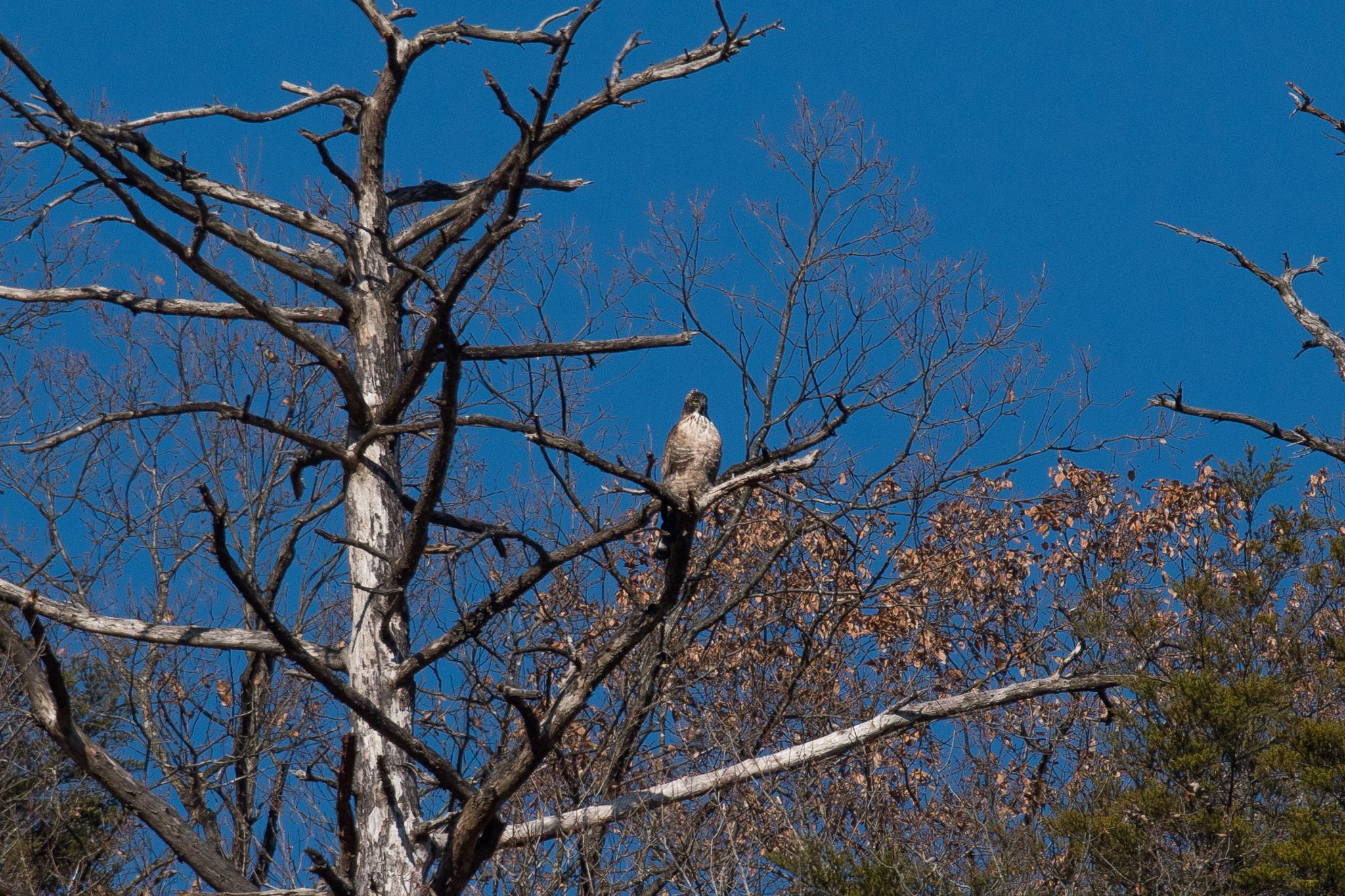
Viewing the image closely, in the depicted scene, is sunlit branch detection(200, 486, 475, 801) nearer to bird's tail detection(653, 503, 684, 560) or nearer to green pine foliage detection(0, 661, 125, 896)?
bird's tail detection(653, 503, 684, 560)

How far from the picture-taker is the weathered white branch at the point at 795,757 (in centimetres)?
701

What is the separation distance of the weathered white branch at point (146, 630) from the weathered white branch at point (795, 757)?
139 centimetres

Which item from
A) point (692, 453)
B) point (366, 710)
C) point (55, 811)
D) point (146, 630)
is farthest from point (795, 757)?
point (55, 811)

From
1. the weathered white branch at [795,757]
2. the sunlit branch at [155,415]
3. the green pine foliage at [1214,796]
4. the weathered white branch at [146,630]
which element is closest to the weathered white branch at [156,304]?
the sunlit branch at [155,415]

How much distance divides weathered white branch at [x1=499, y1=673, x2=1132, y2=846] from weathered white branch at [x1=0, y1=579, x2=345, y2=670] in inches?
54.9

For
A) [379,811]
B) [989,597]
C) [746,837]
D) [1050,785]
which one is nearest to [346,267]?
[379,811]

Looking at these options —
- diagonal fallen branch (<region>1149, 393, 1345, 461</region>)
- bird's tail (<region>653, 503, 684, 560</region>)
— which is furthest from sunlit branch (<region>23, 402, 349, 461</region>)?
diagonal fallen branch (<region>1149, 393, 1345, 461</region>)

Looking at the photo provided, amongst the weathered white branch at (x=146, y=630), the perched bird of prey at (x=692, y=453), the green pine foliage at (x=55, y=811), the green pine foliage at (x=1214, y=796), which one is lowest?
the green pine foliage at (x=1214, y=796)

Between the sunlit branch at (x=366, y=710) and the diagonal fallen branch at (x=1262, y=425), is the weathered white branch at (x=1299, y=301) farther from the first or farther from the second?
the sunlit branch at (x=366, y=710)

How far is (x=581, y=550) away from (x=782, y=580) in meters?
6.08

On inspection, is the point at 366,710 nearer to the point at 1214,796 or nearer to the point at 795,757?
the point at 795,757

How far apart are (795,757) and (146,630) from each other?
3.52 m

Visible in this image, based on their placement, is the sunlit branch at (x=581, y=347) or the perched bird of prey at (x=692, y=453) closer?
the sunlit branch at (x=581, y=347)

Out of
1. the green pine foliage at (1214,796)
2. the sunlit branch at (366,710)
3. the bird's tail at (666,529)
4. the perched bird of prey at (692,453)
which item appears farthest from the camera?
the perched bird of prey at (692,453)
